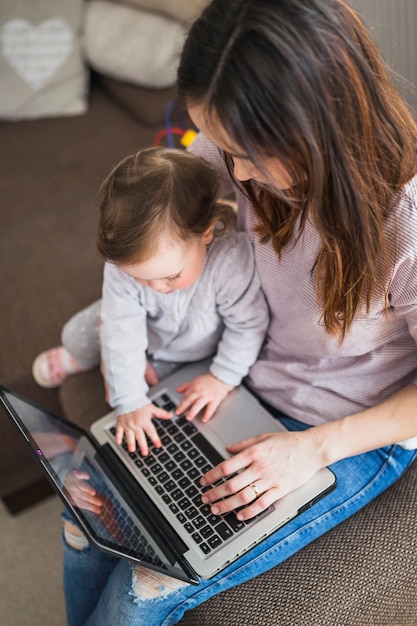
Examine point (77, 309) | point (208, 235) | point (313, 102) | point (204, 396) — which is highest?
point (313, 102)

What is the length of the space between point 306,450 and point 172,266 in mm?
348

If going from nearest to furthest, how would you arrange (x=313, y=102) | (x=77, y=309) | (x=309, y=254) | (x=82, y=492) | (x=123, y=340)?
(x=313, y=102)
(x=309, y=254)
(x=82, y=492)
(x=123, y=340)
(x=77, y=309)

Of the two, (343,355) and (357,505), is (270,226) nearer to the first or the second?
(343,355)

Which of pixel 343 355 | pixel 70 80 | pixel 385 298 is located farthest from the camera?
pixel 70 80

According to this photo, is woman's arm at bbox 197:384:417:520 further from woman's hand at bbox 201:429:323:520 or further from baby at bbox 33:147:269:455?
baby at bbox 33:147:269:455

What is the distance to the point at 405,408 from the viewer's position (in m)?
0.98

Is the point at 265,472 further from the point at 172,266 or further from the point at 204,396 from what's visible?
the point at 172,266

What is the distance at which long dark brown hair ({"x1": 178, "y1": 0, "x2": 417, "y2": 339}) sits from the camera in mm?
682

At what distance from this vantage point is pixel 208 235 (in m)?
1.07

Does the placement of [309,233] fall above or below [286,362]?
above

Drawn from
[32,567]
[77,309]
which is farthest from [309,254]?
[32,567]

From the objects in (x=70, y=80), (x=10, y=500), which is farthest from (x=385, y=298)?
(x=70, y=80)

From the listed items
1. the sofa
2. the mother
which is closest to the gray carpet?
the sofa

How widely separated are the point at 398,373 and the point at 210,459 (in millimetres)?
338
